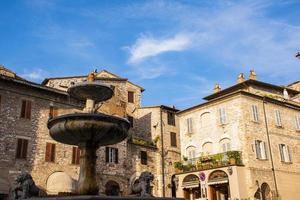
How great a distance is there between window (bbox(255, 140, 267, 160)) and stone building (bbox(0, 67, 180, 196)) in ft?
27.6

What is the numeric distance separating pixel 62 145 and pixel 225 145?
45.1 feet

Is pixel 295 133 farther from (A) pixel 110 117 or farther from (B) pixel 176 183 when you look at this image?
(A) pixel 110 117

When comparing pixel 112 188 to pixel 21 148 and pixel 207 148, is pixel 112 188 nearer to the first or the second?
pixel 21 148

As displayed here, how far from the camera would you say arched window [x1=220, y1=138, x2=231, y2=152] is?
98.9 feet

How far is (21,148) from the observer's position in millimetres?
24141

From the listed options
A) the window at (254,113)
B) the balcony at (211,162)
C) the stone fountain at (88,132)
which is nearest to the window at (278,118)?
the window at (254,113)

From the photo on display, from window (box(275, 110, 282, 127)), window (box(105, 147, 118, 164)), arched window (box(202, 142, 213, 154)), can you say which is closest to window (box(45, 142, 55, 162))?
window (box(105, 147, 118, 164))

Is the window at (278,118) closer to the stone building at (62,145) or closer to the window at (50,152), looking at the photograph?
the stone building at (62,145)

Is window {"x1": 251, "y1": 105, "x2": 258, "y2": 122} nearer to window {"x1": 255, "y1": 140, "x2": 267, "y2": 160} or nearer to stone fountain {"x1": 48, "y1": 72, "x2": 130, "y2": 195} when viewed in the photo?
window {"x1": 255, "y1": 140, "x2": 267, "y2": 160}

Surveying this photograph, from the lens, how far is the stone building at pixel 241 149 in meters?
28.2

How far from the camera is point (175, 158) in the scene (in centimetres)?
3459

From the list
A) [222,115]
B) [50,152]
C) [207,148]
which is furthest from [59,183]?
[222,115]

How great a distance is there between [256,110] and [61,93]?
1658cm

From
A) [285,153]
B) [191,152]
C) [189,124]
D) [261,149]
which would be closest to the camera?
[261,149]
